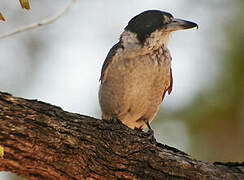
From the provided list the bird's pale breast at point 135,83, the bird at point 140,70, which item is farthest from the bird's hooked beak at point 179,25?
the bird's pale breast at point 135,83

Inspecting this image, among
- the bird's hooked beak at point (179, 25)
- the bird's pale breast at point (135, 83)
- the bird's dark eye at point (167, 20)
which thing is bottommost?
the bird's pale breast at point (135, 83)

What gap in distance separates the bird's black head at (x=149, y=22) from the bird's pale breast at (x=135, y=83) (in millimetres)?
268

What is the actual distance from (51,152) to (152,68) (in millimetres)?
1970

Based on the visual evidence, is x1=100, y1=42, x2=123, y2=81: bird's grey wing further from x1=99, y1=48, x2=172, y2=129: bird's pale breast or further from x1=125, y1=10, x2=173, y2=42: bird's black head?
x1=125, y1=10, x2=173, y2=42: bird's black head

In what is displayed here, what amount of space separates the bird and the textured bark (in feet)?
3.84

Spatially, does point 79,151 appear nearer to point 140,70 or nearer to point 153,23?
point 140,70

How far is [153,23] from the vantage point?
4992 millimetres

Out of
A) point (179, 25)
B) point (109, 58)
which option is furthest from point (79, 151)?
point (179, 25)

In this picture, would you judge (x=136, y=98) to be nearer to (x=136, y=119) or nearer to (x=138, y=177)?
(x=136, y=119)

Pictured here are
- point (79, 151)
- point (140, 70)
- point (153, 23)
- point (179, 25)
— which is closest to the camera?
point (79, 151)

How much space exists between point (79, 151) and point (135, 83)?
1648 mm

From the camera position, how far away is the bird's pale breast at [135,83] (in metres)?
4.74

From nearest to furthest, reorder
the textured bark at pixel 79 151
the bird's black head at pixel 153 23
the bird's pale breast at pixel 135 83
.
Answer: the textured bark at pixel 79 151 < the bird's pale breast at pixel 135 83 < the bird's black head at pixel 153 23

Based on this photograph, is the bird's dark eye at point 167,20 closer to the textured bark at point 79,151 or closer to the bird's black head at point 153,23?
the bird's black head at point 153,23
